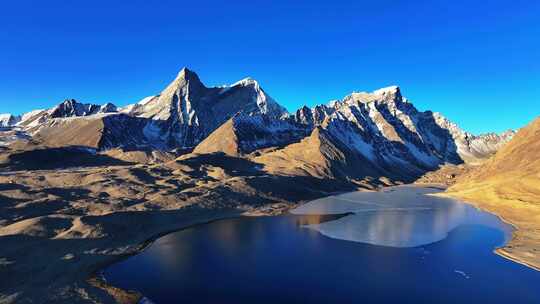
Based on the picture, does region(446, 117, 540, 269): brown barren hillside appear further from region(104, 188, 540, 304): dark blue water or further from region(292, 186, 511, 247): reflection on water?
region(292, 186, 511, 247): reflection on water

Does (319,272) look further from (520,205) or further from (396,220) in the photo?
(520,205)

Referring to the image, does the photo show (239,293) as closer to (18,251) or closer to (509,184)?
(18,251)

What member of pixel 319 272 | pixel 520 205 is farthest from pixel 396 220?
pixel 319 272

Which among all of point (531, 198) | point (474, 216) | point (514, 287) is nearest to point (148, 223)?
point (514, 287)

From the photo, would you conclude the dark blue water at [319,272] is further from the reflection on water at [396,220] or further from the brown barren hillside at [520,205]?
the reflection on water at [396,220]

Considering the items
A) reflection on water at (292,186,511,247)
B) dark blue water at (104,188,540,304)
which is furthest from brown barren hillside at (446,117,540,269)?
reflection on water at (292,186,511,247)

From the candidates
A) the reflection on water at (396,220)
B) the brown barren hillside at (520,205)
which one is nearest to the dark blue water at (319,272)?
the brown barren hillside at (520,205)
